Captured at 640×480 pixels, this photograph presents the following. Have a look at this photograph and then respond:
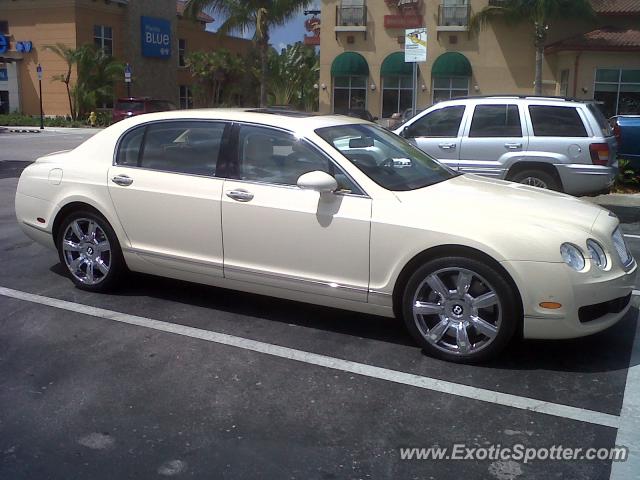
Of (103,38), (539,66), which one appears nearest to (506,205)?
(539,66)

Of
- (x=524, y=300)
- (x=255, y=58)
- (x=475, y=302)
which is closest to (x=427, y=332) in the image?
(x=475, y=302)

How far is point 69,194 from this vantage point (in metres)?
5.80

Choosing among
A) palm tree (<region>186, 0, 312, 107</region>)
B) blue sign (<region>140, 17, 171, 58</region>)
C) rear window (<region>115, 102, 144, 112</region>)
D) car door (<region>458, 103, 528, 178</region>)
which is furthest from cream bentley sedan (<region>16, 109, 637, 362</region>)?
blue sign (<region>140, 17, 171, 58</region>)

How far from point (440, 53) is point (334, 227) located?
28.6 metres

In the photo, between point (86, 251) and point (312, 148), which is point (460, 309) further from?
point (86, 251)

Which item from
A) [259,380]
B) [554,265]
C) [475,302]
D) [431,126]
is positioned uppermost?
[431,126]

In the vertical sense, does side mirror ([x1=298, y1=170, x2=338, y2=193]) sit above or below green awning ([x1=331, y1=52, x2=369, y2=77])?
below

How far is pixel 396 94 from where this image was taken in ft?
107

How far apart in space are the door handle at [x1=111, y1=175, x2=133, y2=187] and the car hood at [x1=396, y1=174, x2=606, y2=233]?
2.19 meters

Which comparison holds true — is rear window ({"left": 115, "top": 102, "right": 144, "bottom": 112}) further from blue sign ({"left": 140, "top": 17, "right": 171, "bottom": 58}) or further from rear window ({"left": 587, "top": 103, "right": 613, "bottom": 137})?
rear window ({"left": 587, "top": 103, "right": 613, "bottom": 137})

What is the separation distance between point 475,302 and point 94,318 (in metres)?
2.83

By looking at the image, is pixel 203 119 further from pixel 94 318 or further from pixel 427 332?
pixel 427 332

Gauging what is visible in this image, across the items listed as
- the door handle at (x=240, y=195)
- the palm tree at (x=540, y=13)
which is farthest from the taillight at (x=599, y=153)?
A: the palm tree at (x=540, y=13)

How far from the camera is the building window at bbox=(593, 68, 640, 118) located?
27.4 metres
